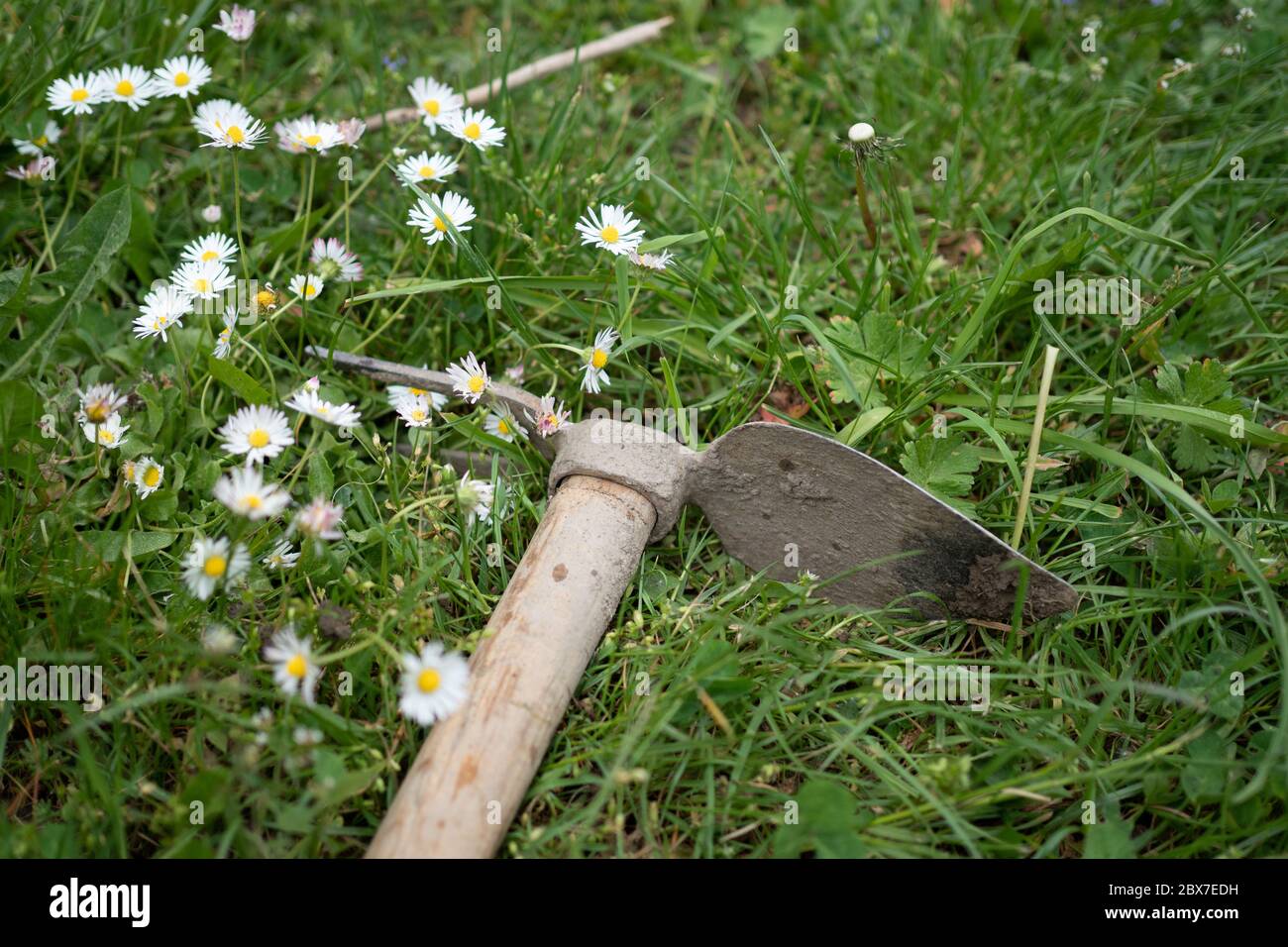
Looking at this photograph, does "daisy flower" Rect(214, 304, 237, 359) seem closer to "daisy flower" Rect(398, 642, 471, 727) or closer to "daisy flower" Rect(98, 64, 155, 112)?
"daisy flower" Rect(98, 64, 155, 112)

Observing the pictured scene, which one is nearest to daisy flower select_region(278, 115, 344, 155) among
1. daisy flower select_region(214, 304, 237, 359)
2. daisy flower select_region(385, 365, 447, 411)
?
daisy flower select_region(214, 304, 237, 359)

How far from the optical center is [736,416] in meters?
2.42

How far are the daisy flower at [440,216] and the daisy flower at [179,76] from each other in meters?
0.71

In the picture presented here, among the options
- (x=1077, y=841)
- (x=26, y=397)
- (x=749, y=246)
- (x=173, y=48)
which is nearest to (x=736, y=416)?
(x=749, y=246)

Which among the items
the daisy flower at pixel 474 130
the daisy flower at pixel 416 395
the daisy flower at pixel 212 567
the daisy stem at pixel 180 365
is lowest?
the daisy flower at pixel 212 567

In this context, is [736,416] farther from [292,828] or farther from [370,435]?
[292,828]

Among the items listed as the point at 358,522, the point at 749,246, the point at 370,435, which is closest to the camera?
the point at 358,522

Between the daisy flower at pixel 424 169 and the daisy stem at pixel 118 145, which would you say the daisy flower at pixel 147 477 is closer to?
the daisy flower at pixel 424 169

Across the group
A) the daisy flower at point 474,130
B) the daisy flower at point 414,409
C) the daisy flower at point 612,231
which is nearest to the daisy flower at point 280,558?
the daisy flower at point 414,409

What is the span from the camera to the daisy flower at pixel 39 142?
2.59m

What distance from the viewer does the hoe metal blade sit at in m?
1.99

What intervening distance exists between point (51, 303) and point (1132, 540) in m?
2.52

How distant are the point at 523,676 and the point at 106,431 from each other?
43.7 inches

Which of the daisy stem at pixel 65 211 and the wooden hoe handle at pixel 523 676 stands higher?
the daisy stem at pixel 65 211
